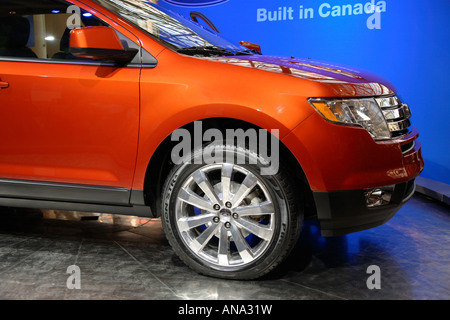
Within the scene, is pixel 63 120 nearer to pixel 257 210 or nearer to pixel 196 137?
pixel 196 137

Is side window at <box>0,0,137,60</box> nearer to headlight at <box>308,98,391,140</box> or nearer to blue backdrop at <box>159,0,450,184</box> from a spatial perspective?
headlight at <box>308,98,391,140</box>

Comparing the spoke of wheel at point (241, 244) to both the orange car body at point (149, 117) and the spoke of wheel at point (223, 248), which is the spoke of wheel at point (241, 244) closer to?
the spoke of wheel at point (223, 248)

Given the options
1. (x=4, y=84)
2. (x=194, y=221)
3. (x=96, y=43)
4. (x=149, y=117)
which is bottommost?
(x=194, y=221)

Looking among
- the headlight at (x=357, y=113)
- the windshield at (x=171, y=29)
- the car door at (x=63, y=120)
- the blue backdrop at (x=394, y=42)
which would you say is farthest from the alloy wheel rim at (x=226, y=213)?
the blue backdrop at (x=394, y=42)

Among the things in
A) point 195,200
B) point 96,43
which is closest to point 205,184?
point 195,200

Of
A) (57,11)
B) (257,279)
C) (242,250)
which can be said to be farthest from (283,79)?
(57,11)

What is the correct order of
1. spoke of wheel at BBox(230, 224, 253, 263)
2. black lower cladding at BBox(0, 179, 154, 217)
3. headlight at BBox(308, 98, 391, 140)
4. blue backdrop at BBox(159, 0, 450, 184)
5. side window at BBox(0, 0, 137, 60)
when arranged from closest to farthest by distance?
headlight at BBox(308, 98, 391, 140), spoke of wheel at BBox(230, 224, 253, 263), black lower cladding at BBox(0, 179, 154, 217), side window at BBox(0, 0, 137, 60), blue backdrop at BBox(159, 0, 450, 184)

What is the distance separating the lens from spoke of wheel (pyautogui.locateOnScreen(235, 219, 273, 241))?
8.32ft

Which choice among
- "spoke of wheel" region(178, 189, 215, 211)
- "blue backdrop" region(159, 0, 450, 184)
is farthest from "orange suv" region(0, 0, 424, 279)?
"blue backdrop" region(159, 0, 450, 184)

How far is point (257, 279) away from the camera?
8.84 ft

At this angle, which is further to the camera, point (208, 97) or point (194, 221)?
point (194, 221)

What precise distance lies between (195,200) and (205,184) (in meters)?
0.11

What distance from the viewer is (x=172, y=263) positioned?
2.95 metres

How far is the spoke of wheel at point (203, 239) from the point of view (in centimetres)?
262
